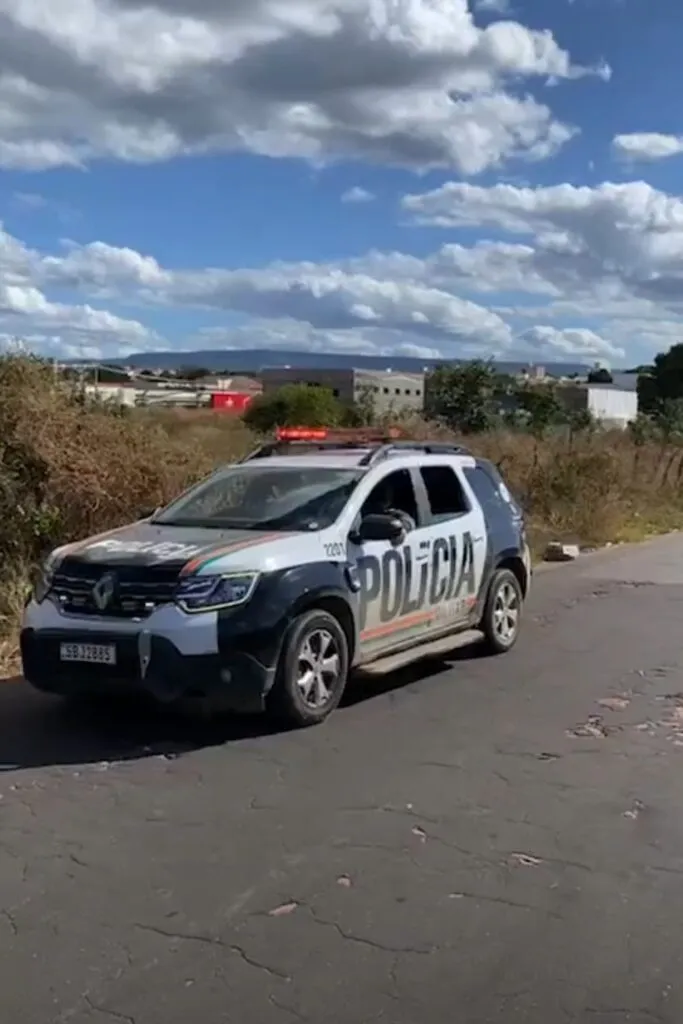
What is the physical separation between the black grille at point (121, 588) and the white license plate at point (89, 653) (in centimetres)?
21

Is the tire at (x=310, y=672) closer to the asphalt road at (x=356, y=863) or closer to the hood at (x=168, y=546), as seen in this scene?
the asphalt road at (x=356, y=863)

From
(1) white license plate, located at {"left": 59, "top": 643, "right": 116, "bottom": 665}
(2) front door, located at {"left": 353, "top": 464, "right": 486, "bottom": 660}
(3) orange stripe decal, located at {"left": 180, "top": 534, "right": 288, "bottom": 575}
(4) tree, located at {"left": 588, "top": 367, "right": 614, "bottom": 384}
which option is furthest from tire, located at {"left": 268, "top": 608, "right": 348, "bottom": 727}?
(4) tree, located at {"left": 588, "top": 367, "right": 614, "bottom": 384}

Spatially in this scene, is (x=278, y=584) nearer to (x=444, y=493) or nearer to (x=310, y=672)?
(x=310, y=672)

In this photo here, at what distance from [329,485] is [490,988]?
199 inches

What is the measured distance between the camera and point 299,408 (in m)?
32.8

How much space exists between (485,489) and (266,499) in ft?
7.75

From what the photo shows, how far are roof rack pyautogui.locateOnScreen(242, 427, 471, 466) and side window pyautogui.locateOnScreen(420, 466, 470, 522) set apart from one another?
0.20 meters

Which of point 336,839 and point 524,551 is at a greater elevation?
point 524,551

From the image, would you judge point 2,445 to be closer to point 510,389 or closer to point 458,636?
point 458,636

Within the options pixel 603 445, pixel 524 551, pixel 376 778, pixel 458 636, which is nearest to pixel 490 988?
pixel 376 778

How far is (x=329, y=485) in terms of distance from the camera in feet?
29.4

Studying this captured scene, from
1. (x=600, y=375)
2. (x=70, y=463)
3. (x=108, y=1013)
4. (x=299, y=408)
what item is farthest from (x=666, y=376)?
(x=108, y=1013)

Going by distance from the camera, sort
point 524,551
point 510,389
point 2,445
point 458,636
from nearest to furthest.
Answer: point 458,636 → point 524,551 → point 2,445 → point 510,389

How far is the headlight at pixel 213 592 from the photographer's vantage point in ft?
24.5
